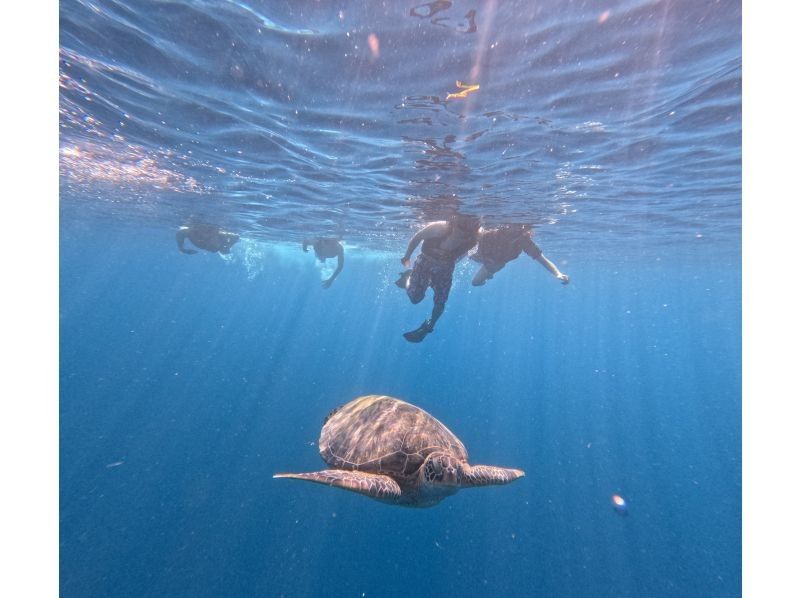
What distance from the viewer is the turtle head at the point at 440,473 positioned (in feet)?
15.4

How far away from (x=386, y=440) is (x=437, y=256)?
7716 mm

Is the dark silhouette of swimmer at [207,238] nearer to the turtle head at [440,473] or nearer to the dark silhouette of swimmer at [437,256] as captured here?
the dark silhouette of swimmer at [437,256]

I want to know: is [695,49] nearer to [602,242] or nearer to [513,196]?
[513,196]

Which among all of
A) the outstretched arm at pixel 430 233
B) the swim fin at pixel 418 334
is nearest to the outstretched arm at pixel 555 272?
the outstretched arm at pixel 430 233

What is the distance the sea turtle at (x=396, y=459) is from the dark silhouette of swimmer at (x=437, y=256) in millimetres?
5242

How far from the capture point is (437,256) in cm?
1220

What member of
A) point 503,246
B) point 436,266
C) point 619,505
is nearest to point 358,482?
point 436,266

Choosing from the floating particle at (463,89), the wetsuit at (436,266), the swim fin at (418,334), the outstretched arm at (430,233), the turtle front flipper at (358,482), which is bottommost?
the turtle front flipper at (358,482)

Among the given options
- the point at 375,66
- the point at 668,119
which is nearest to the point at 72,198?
the point at 375,66

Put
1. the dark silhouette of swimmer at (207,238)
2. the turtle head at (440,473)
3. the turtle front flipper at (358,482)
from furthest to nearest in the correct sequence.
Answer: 1. the dark silhouette of swimmer at (207,238)
2. the turtle head at (440,473)
3. the turtle front flipper at (358,482)

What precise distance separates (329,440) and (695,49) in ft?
33.0

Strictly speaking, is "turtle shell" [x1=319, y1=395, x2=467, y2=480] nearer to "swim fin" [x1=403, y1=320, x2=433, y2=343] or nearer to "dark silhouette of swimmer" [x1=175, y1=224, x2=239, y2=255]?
"swim fin" [x1=403, y1=320, x2=433, y2=343]

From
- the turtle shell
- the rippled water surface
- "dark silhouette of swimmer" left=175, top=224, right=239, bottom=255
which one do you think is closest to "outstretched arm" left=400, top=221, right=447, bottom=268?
the rippled water surface

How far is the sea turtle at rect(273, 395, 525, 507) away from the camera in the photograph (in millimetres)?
4570
